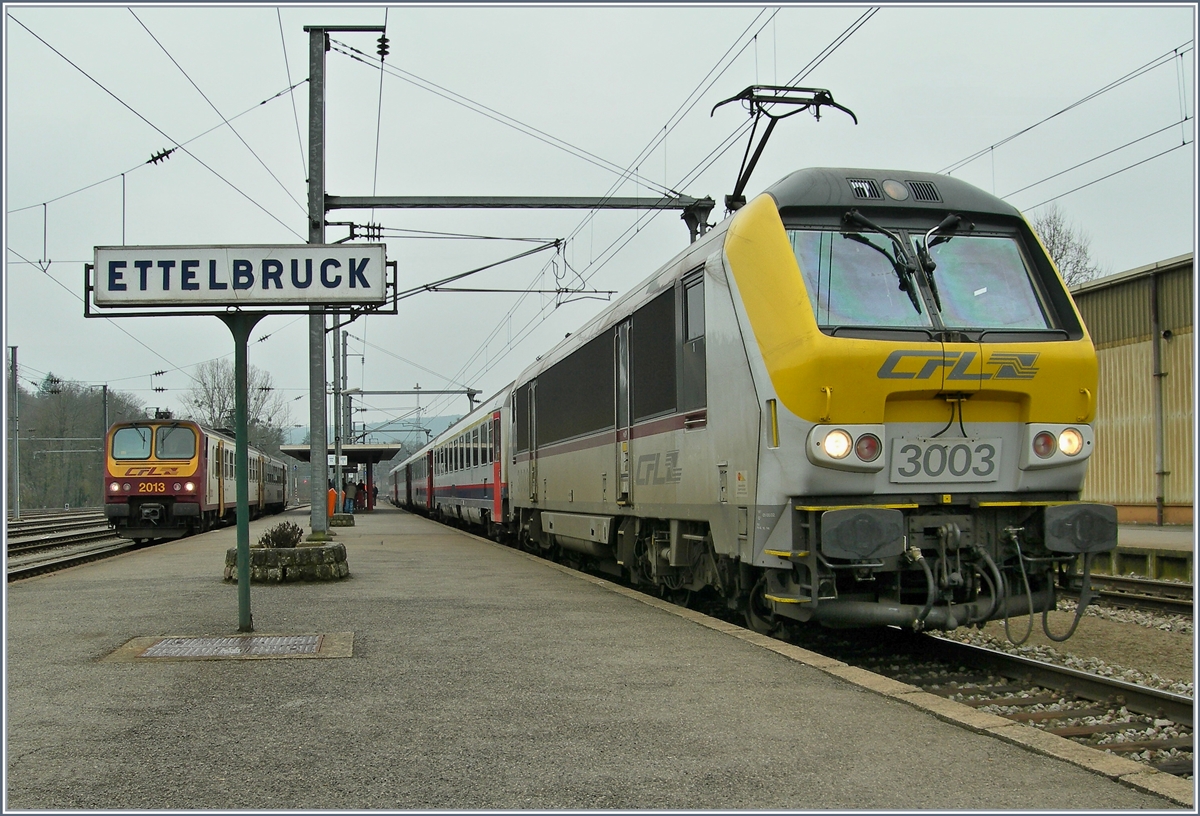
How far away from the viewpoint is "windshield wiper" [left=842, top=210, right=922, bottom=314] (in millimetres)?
7215

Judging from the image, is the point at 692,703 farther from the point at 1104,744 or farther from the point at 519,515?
the point at 519,515

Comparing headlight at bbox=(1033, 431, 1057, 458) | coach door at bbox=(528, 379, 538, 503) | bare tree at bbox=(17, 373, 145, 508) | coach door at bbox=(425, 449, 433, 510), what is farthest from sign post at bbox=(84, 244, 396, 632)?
bare tree at bbox=(17, 373, 145, 508)

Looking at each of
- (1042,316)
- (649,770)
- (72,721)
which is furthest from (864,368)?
(72,721)

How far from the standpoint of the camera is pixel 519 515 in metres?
18.8

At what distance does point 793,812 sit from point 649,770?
0.71 meters

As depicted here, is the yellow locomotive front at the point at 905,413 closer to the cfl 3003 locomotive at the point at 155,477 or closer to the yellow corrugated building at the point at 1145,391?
the yellow corrugated building at the point at 1145,391

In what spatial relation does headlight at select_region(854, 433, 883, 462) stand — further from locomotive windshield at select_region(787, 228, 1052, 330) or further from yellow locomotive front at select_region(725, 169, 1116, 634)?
locomotive windshield at select_region(787, 228, 1052, 330)

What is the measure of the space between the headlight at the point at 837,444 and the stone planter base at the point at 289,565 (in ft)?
24.3

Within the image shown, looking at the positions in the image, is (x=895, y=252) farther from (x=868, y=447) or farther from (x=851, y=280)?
(x=868, y=447)

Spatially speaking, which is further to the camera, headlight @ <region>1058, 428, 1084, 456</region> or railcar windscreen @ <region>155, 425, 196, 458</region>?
railcar windscreen @ <region>155, 425, 196, 458</region>

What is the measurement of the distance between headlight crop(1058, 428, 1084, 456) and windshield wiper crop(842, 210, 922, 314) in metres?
1.39

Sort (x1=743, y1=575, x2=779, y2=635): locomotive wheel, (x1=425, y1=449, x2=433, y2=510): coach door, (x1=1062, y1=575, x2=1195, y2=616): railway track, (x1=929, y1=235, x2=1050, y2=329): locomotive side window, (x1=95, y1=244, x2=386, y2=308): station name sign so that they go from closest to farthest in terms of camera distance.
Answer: (x1=929, y1=235, x2=1050, y2=329): locomotive side window
(x1=743, y1=575, x2=779, y2=635): locomotive wheel
(x1=95, y1=244, x2=386, y2=308): station name sign
(x1=1062, y1=575, x2=1195, y2=616): railway track
(x1=425, y1=449, x2=433, y2=510): coach door

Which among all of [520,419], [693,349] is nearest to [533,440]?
[520,419]

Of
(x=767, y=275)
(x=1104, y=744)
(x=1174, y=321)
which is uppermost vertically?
(x=1174, y=321)
